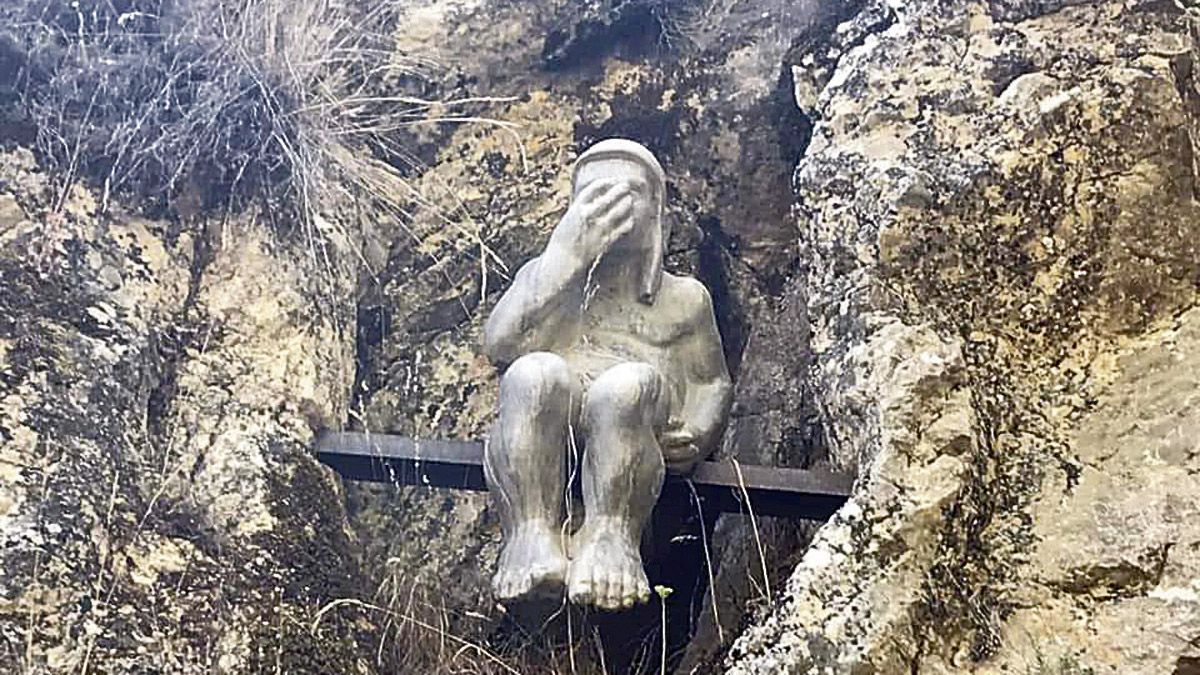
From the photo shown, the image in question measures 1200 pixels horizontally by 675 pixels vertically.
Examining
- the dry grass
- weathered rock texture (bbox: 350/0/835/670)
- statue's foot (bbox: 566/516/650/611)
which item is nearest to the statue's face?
weathered rock texture (bbox: 350/0/835/670)

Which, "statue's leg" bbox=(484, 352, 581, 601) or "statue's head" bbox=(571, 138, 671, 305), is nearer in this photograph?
"statue's leg" bbox=(484, 352, 581, 601)

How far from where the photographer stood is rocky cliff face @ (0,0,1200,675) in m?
2.45

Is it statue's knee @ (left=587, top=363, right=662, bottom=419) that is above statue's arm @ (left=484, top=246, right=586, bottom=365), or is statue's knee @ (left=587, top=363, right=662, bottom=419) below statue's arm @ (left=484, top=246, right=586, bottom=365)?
below

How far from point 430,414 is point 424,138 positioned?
74 cm

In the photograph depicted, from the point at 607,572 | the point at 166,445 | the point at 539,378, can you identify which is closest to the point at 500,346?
the point at 539,378

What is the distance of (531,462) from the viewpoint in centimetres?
270

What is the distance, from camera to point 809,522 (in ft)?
9.56

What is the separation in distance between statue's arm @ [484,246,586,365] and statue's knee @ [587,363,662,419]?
0.68 ft

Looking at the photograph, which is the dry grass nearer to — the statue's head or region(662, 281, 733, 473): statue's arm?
the statue's head

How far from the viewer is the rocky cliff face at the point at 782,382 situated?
8.04 ft

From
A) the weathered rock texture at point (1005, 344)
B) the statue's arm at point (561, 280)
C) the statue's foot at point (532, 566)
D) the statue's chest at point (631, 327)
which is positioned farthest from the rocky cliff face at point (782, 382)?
the statue's arm at point (561, 280)

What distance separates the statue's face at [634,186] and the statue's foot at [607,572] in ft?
1.87

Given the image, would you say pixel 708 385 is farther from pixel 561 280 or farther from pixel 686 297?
pixel 561 280

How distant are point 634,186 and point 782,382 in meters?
0.57
